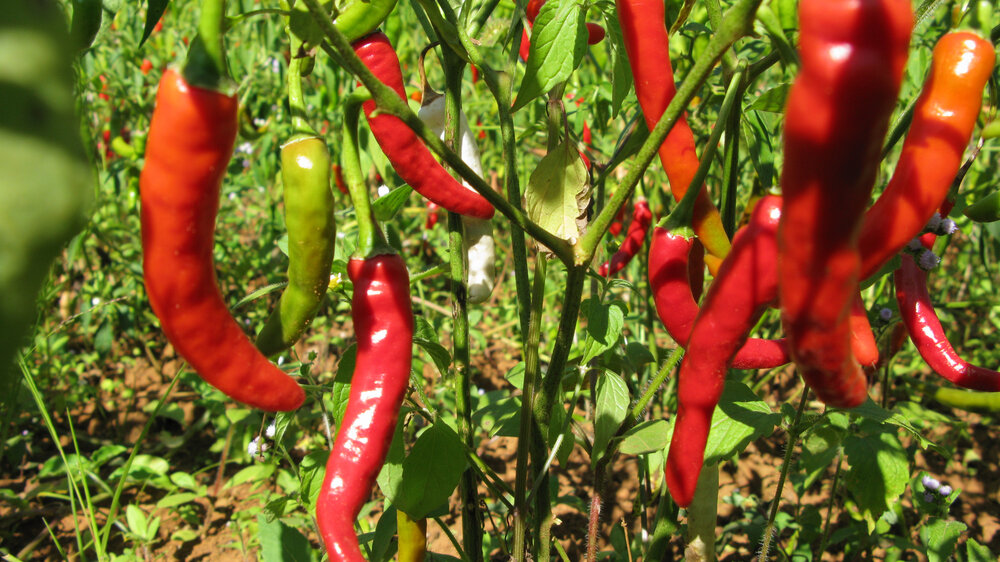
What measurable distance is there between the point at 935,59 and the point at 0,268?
2.86 ft

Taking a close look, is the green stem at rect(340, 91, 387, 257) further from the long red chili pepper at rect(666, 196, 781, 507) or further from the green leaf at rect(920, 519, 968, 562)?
the green leaf at rect(920, 519, 968, 562)

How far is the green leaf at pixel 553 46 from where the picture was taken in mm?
982

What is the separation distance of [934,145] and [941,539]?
117cm

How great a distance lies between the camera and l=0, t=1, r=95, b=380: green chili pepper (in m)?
0.28

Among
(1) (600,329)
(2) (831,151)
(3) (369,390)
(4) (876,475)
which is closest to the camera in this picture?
(2) (831,151)

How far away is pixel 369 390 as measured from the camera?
91cm

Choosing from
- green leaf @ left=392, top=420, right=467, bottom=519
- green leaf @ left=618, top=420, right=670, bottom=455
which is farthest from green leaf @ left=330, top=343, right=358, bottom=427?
green leaf @ left=618, top=420, right=670, bottom=455

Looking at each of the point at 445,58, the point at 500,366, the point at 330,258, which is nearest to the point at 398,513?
the point at 330,258

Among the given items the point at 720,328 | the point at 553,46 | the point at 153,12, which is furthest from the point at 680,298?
the point at 153,12

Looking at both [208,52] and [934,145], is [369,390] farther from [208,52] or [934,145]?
[934,145]

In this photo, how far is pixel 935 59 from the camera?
0.76 m

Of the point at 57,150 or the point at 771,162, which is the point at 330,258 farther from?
the point at 771,162

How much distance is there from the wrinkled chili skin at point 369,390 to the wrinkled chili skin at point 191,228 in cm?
13

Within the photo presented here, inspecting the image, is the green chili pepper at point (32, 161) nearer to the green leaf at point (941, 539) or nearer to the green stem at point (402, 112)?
the green stem at point (402, 112)
